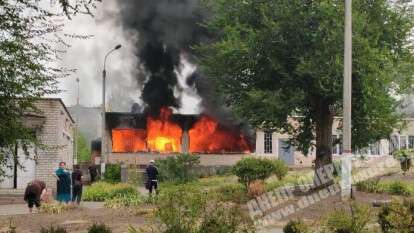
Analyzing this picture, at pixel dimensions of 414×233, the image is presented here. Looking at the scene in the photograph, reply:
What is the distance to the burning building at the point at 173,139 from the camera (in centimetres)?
4000

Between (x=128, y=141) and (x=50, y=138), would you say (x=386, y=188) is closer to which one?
(x=50, y=138)

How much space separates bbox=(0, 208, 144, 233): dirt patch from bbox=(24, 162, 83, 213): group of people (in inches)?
37.4

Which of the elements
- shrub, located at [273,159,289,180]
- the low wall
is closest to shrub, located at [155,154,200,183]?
the low wall

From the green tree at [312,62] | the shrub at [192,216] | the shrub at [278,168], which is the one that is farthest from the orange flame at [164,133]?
the shrub at [192,216]

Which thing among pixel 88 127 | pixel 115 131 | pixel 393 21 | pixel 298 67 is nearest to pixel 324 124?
pixel 298 67

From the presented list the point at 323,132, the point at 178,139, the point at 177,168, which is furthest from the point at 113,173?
the point at 323,132

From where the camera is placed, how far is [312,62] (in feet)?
73.2

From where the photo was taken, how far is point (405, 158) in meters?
34.8

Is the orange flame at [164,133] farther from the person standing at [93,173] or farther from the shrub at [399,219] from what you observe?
the shrub at [399,219]

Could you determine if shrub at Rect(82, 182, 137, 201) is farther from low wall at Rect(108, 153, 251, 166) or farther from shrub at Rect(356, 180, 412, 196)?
low wall at Rect(108, 153, 251, 166)

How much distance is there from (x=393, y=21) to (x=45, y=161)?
15.4 m

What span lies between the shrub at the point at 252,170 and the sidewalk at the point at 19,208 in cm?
517

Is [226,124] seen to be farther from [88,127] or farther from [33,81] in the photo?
[88,127]

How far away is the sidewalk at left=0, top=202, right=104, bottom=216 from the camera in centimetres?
2023
